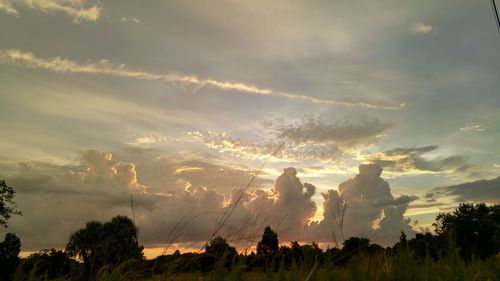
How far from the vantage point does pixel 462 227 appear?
215ft

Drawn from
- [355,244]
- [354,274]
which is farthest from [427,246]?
[355,244]

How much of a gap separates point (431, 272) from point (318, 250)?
1656 mm

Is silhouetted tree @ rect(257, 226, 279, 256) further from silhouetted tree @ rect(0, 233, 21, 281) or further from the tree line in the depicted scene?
silhouetted tree @ rect(0, 233, 21, 281)

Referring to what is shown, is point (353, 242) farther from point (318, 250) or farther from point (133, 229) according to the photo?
point (133, 229)

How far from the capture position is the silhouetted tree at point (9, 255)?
52594mm

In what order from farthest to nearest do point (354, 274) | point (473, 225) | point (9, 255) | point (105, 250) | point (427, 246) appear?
point (473, 225) → point (9, 255) → point (105, 250) → point (427, 246) → point (354, 274)

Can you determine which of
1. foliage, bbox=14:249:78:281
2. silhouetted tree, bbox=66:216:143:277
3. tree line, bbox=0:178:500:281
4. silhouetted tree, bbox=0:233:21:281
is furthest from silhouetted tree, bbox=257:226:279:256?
silhouetted tree, bbox=0:233:21:281

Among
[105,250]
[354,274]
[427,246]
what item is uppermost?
[105,250]

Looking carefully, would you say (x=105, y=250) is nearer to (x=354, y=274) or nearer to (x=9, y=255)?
(x=354, y=274)

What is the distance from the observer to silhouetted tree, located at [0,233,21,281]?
52.6m

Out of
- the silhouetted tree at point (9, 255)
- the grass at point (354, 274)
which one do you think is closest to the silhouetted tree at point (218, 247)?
the grass at point (354, 274)

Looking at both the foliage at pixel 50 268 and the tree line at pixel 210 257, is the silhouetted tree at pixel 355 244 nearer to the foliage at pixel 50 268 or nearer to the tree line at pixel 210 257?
the tree line at pixel 210 257

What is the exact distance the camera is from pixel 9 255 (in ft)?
189

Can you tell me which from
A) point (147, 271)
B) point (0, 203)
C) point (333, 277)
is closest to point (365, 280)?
point (333, 277)
